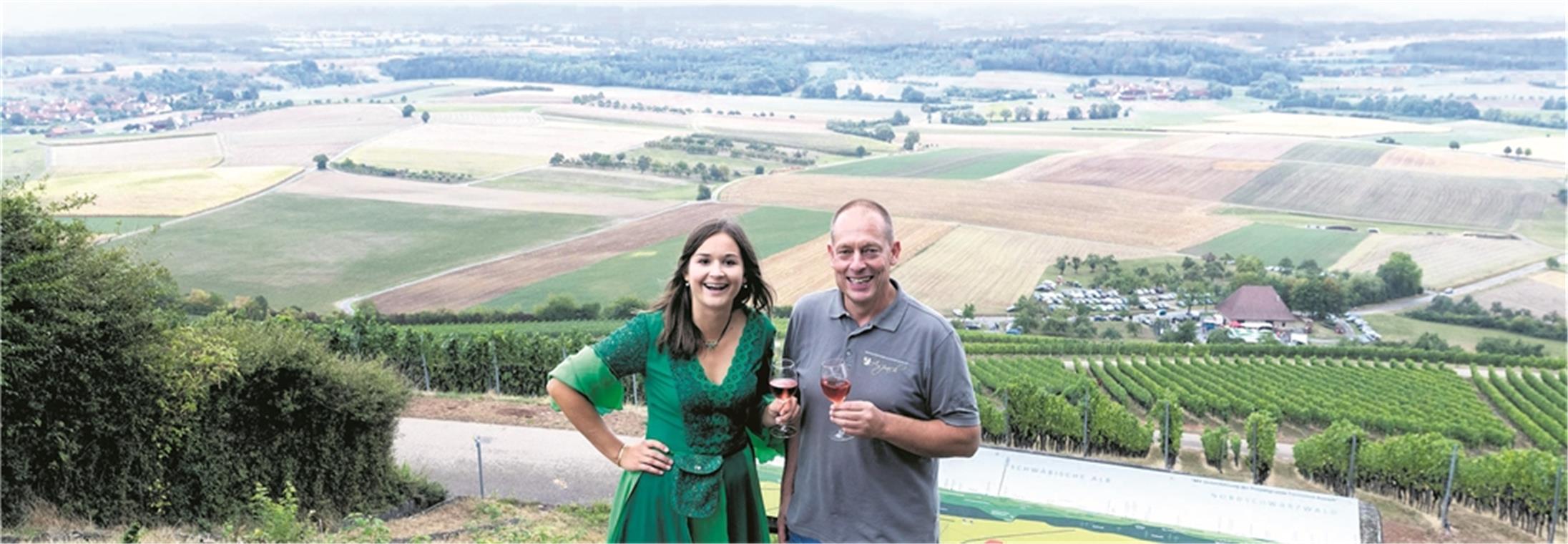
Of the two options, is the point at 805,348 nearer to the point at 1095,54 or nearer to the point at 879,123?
the point at 879,123

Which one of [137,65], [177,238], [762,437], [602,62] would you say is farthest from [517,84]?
[762,437]

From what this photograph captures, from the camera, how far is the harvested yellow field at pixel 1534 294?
41.3 metres

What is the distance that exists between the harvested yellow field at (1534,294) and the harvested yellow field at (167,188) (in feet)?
164

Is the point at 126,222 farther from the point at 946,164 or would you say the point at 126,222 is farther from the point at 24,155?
the point at 946,164

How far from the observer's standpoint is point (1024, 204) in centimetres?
5150

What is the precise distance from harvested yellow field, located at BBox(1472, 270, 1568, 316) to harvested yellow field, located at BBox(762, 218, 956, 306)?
19.2m

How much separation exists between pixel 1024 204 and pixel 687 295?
49.3m

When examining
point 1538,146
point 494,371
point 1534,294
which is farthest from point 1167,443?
point 1538,146

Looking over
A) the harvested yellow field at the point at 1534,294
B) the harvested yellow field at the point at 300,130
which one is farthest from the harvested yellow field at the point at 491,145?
the harvested yellow field at the point at 1534,294

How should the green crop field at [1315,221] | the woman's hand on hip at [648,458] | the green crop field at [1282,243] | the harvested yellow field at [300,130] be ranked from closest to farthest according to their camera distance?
the woman's hand on hip at [648,458]
the green crop field at [1282,243]
the green crop field at [1315,221]
the harvested yellow field at [300,130]

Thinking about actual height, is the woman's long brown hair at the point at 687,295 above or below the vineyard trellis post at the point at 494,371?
above

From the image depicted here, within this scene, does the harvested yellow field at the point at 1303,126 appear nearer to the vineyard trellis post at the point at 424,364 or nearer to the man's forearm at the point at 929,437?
the vineyard trellis post at the point at 424,364

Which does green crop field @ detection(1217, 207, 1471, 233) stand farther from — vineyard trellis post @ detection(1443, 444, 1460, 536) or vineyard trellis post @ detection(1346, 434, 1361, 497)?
vineyard trellis post @ detection(1443, 444, 1460, 536)

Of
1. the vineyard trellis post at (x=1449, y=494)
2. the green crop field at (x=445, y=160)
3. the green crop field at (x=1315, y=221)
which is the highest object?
the vineyard trellis post at (x=1449, y=494)
